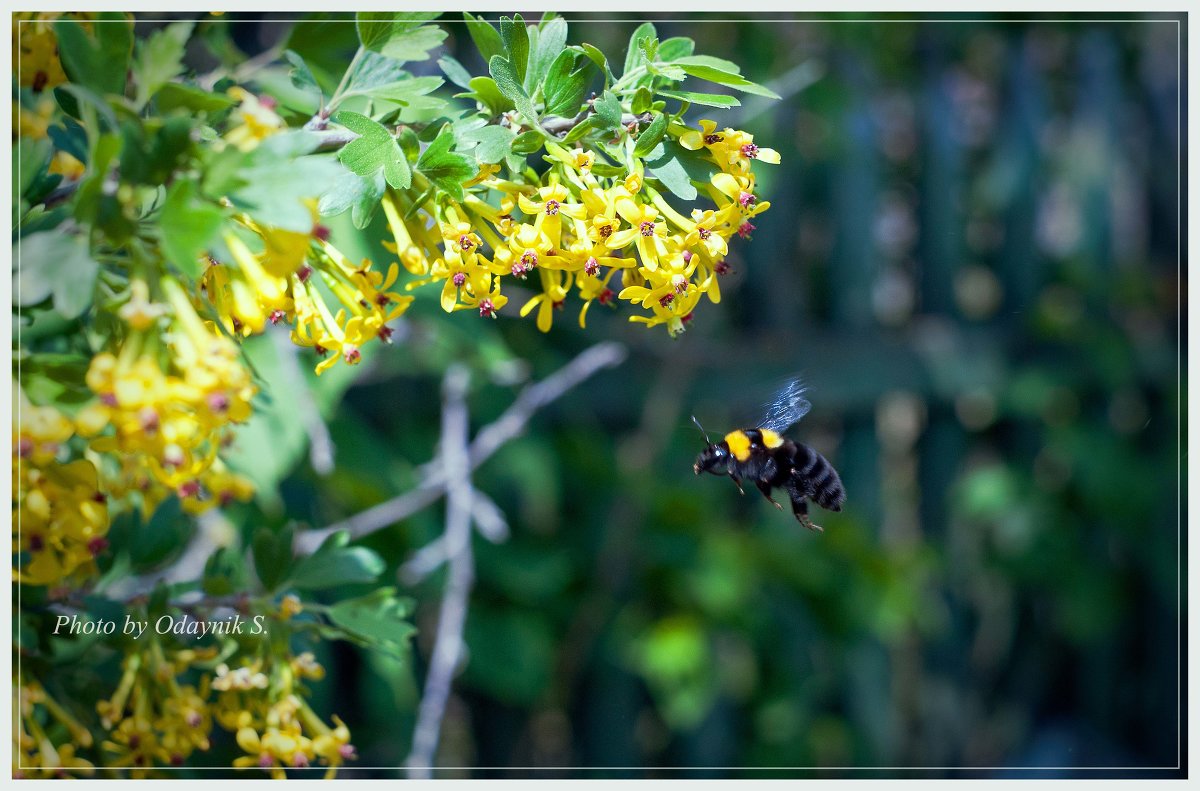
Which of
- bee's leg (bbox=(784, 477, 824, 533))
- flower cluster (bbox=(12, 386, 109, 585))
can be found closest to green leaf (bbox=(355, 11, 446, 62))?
flower cluster (bbox=(12, 386, 109, 585))

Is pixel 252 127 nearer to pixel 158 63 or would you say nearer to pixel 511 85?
pixel 158 63

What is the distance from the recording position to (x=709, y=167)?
2.21ft

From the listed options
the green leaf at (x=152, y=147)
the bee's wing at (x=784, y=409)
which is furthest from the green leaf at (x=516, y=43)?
the bee's wing at (x=784, y=409)

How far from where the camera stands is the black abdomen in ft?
3.23

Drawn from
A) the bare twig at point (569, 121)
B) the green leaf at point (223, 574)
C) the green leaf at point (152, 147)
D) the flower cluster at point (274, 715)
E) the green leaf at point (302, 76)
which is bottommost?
the flower cluster at point (274, 715)

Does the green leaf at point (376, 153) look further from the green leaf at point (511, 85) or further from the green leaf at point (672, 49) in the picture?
the green leaf at point (672, 49)

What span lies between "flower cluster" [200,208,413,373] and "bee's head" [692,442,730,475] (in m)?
A: 0.38

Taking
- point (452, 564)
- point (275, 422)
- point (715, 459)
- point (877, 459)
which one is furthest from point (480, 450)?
point (877, 459)

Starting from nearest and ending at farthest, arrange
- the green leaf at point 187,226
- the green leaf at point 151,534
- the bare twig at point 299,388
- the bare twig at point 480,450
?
the green leaf at point 187,226, the green leaf at point 151,534, the bare twig at point 299,388, the bare twig at point 480,450

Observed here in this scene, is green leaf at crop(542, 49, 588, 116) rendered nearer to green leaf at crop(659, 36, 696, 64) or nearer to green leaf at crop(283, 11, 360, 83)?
green leaf at crop(659, 36, 696, 64)

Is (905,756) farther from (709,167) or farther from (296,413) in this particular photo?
(709,167)

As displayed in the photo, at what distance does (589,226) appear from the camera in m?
0.64

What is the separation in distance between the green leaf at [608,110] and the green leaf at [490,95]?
0.21ft

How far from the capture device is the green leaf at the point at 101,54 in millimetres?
578
